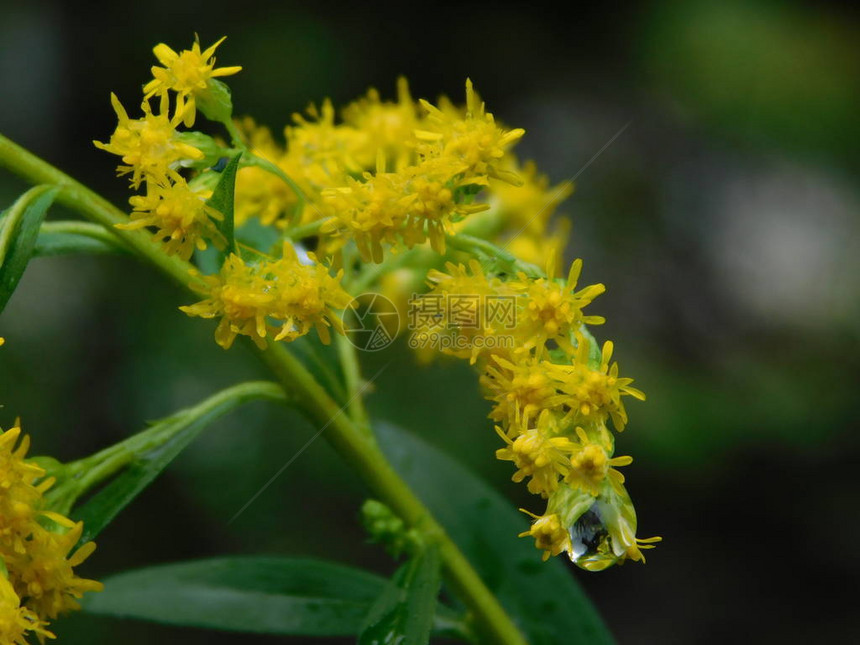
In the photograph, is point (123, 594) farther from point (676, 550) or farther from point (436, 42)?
point (436, 42)

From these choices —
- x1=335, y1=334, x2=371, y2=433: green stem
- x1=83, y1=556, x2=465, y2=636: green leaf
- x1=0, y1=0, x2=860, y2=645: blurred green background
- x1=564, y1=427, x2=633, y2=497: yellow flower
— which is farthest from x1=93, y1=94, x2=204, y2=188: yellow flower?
x1=0, y1=0, x2=860, y2=645: blurred green background

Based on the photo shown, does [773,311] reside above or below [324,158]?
below

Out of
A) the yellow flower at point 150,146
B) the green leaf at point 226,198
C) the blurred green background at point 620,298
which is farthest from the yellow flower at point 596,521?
the blurred green background at point 620,298

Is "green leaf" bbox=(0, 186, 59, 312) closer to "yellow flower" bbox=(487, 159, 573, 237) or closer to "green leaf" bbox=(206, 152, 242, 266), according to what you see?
"green leaf" bbox=(206, 152, 242, 266)

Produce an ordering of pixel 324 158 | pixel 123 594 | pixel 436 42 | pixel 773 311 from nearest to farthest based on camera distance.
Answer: pixel 324 158 < pixel 123 594 < pixel 773 311 < pixel 436 42

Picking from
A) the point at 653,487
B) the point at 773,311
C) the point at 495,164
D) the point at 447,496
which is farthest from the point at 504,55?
the point at 495,164

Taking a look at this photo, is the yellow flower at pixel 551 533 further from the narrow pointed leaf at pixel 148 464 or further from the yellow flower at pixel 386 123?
the yellow flower at pixel 386 123

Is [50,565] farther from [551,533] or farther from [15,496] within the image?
[551,533]
